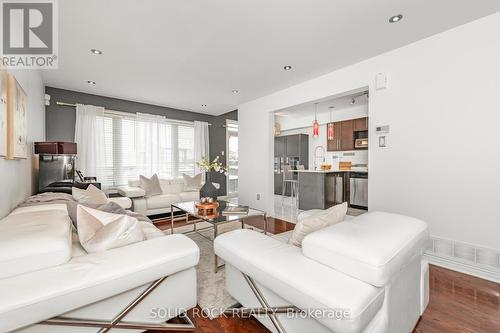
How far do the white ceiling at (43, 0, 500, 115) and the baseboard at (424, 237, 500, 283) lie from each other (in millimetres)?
2352

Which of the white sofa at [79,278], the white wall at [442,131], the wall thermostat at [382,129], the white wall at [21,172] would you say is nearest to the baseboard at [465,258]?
the white wall at [442,131]

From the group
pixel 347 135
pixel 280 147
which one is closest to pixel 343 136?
pixel 347 135

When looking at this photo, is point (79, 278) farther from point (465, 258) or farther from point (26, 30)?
point (465, 258)

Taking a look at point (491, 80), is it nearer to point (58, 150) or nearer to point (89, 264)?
point (89, 264)

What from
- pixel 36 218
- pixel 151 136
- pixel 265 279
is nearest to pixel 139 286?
pixel 265 279

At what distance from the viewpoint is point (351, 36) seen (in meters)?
2.45

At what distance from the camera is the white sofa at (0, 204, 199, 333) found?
94 centimetres

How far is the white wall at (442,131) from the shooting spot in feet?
7.00

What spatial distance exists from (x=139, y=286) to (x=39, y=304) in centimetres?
46

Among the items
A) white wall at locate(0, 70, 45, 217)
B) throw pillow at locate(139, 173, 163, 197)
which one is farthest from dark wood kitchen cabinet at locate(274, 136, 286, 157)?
white wall at locate(0, 70, 45, 217)

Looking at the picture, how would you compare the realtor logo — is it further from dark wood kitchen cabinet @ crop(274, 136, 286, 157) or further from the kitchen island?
dark wood kitchen cabinet @ crop(274, 136, 286, 157)

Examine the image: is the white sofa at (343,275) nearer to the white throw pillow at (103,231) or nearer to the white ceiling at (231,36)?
the white throw pillow at (103,231)

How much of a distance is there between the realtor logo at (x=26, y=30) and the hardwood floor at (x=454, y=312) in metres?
2.71

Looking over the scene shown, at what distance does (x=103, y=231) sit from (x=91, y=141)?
3.86 meters
